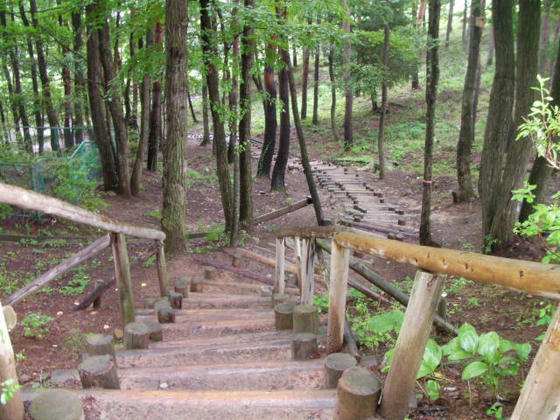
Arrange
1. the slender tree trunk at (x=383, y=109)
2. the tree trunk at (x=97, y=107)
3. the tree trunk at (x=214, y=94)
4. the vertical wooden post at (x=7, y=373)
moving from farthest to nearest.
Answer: the slender tree trunk at (x=383, y=109), the tree trunk at (x=97, y=107), the tree trunk at (x=214, y=94), the vertical wooden post at (x=7, y=373)

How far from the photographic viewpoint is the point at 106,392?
2.33 m

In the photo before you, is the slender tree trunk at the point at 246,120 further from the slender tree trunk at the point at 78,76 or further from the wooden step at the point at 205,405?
the wooden step at the point at 205,405

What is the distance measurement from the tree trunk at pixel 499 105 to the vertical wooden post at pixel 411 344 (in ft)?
24.3

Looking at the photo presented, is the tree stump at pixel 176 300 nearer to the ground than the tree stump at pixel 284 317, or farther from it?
nearer to the ground

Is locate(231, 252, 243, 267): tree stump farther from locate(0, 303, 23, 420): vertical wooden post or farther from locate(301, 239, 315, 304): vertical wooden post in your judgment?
locate(0, 303, 23, 420): vertical wooden post

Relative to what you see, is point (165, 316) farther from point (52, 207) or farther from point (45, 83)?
point (45, 83)

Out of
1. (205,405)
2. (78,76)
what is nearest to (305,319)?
(205,405)

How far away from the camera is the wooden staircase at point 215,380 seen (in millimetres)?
2281

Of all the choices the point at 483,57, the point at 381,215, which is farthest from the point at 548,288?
the point at 483,57

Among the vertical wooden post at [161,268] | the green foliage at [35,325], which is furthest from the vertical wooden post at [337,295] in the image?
the green foliage at [35,325]

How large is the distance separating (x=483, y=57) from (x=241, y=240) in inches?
1355

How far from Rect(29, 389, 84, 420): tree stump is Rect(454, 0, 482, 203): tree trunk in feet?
44.3

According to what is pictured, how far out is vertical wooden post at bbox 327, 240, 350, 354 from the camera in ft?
9.51

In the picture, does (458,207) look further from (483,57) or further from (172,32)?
(483,57)
